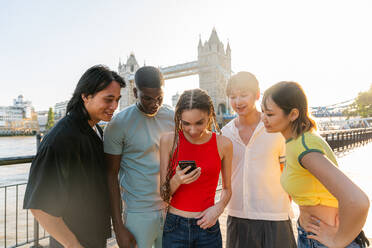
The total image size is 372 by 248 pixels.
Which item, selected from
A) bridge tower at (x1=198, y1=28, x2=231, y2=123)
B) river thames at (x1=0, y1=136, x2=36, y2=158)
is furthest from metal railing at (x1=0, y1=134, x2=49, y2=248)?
bridge tower at (x1=198, y1=28, x2=231, y2=123)

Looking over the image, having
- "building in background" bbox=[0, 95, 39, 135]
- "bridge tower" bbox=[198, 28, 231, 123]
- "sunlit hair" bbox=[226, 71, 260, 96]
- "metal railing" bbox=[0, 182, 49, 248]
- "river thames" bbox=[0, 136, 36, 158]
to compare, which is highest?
"bridge tower" bbox=[198, 28, 231, 123]

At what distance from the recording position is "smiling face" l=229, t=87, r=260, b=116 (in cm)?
173

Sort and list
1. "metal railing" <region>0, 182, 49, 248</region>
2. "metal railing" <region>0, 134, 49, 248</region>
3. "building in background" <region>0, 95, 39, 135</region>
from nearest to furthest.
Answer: "metal railing" <region>0, 134, 49, 248</region> → "metal railing" <region>0, 182, 49, 248</region> → "building in background" <region>0, 95, 39, 135</region>

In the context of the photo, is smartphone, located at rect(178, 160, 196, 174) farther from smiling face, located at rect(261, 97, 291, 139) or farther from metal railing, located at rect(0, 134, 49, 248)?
metal railing, located at rect(0, 134, 49, 248)

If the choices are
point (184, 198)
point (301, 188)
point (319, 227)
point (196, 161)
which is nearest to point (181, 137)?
point (196, 161)

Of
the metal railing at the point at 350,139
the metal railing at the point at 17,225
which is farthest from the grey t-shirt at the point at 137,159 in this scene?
the metal railing at the point at 350,139

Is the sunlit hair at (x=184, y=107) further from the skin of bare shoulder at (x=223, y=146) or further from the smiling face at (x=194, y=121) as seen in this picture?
the skin of bare shoulder at (x=223, y=146)

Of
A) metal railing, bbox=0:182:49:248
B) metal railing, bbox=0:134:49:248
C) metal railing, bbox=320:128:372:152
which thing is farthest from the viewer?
metal railing, bbox=320:128:372:152

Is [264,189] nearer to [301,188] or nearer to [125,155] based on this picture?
[301,188]

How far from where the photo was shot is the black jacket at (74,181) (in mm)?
1138

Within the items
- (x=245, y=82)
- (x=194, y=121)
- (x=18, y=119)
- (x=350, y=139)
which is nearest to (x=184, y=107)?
(x=194, y=121)

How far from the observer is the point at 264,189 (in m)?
1.72

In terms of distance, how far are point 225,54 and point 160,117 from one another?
66.6m

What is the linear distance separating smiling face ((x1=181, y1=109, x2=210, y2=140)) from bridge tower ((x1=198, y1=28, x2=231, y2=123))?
5534cm
